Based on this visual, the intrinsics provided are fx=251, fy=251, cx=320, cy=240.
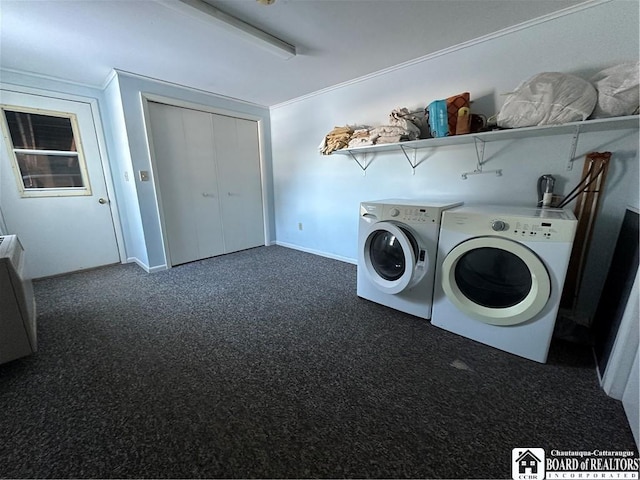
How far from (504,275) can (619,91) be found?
3.83ft

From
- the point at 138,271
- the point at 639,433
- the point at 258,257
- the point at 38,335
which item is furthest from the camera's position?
the point at 258,257

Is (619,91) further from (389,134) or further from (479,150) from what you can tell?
(389,134)

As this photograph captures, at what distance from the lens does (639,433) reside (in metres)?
0.99

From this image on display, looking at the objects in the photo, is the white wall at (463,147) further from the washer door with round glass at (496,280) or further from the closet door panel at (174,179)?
the closet door panel at (174,179)

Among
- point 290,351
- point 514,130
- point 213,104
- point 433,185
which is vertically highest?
point 213,104

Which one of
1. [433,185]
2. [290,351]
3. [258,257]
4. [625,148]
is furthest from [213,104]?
[625,148]

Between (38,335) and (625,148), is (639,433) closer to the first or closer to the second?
(625,148)

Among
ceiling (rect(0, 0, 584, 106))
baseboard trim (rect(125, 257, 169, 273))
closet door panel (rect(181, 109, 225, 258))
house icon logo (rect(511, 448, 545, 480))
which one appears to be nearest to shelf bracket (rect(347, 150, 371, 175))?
ceiling (rect(0, 0, 584, 106))

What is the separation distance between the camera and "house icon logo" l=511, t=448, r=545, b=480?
0.94 metres

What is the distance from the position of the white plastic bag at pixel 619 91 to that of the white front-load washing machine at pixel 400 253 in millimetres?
950

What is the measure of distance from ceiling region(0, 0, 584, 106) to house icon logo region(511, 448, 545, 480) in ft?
7.92

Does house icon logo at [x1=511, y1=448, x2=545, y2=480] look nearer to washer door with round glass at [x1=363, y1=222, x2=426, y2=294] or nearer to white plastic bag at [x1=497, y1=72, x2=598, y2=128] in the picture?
washer door with round glass at [x1=363, y1=222, x2=426, y2=294]

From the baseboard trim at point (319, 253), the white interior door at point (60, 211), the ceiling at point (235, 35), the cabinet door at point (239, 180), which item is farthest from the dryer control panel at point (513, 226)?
the white interior door at point (60, 211)

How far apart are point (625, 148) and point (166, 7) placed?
119 inches
